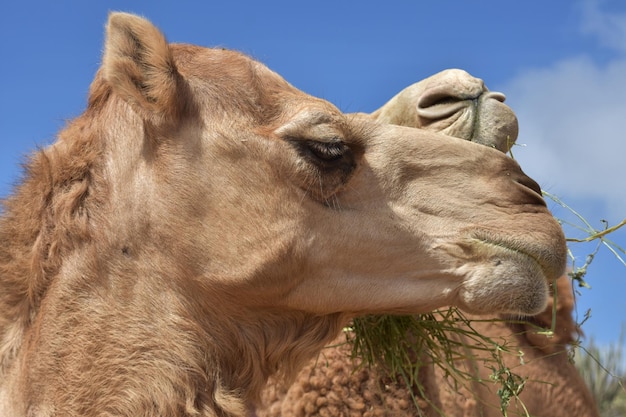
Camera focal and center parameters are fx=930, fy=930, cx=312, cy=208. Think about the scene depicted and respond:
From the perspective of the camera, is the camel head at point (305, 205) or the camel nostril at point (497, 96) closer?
the camel head at point (305, 205)

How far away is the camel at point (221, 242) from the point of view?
349 cm

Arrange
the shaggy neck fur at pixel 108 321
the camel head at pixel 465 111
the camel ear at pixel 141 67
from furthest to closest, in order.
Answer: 1. the camel head at pixel 465 111
2. the camel ear at pixel 141 67
3. the shaggy neck fur at pixel 108 321

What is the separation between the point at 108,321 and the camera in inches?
138

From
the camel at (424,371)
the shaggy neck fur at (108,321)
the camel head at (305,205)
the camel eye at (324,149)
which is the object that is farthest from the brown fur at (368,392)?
the camel eye at (324,149)

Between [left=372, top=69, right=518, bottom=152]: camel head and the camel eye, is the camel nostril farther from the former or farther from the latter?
the camel eye

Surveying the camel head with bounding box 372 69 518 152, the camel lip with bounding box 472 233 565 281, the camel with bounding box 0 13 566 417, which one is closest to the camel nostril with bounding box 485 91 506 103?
the camel head with bounding box 372 69 518 152

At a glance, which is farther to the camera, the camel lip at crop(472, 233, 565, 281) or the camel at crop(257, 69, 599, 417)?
the camel at crop(257, 69, 599, 417)

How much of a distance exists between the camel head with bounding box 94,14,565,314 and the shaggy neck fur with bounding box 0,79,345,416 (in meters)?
0.08

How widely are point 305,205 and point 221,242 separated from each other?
13.9 inches

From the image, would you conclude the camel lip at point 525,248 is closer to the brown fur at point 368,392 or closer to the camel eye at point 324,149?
the camel eye at point 324,149

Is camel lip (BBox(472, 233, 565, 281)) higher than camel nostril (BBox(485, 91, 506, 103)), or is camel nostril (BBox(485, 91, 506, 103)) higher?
camel nostril (BBox(485, 91, 506, 103))

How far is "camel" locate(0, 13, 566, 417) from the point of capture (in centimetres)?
349

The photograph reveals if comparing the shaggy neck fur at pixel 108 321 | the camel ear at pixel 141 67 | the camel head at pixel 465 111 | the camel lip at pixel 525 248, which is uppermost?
the camel head at pixel 465 111

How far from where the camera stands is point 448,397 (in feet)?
15.6
